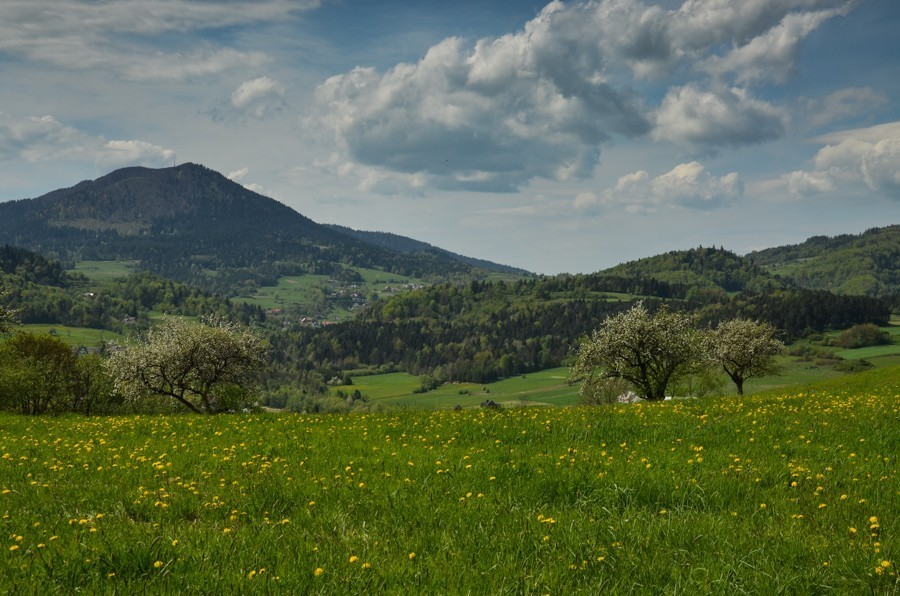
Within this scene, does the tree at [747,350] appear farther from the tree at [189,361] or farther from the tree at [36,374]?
the tree at [36,374]

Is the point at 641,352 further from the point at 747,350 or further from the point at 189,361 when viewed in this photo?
the point at 189,361

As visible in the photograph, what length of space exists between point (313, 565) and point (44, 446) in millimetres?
12433

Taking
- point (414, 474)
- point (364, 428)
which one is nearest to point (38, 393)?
point (364, 428)

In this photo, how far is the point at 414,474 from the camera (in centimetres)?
1025

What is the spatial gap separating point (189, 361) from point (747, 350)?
69.7m

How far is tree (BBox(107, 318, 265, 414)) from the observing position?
5416 centimetres

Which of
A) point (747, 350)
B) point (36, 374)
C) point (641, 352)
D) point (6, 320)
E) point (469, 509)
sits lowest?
point (36, 374)

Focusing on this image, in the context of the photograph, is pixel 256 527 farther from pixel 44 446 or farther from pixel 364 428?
pixel 44 446

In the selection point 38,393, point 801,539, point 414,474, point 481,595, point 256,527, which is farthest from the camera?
point 38,393

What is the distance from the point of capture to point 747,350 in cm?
7844

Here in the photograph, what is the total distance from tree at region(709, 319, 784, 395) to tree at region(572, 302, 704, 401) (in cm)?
3096

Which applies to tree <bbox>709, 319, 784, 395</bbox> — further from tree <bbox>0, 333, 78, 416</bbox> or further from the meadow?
tree <bbox>0, 333, 78, 416</bbox>

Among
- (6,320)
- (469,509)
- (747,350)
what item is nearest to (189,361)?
(6,320)

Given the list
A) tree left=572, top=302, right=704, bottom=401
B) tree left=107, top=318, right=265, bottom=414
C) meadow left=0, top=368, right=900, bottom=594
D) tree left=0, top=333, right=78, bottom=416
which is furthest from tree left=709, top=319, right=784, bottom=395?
tree left=0, top=333, right=78, bottom=416
